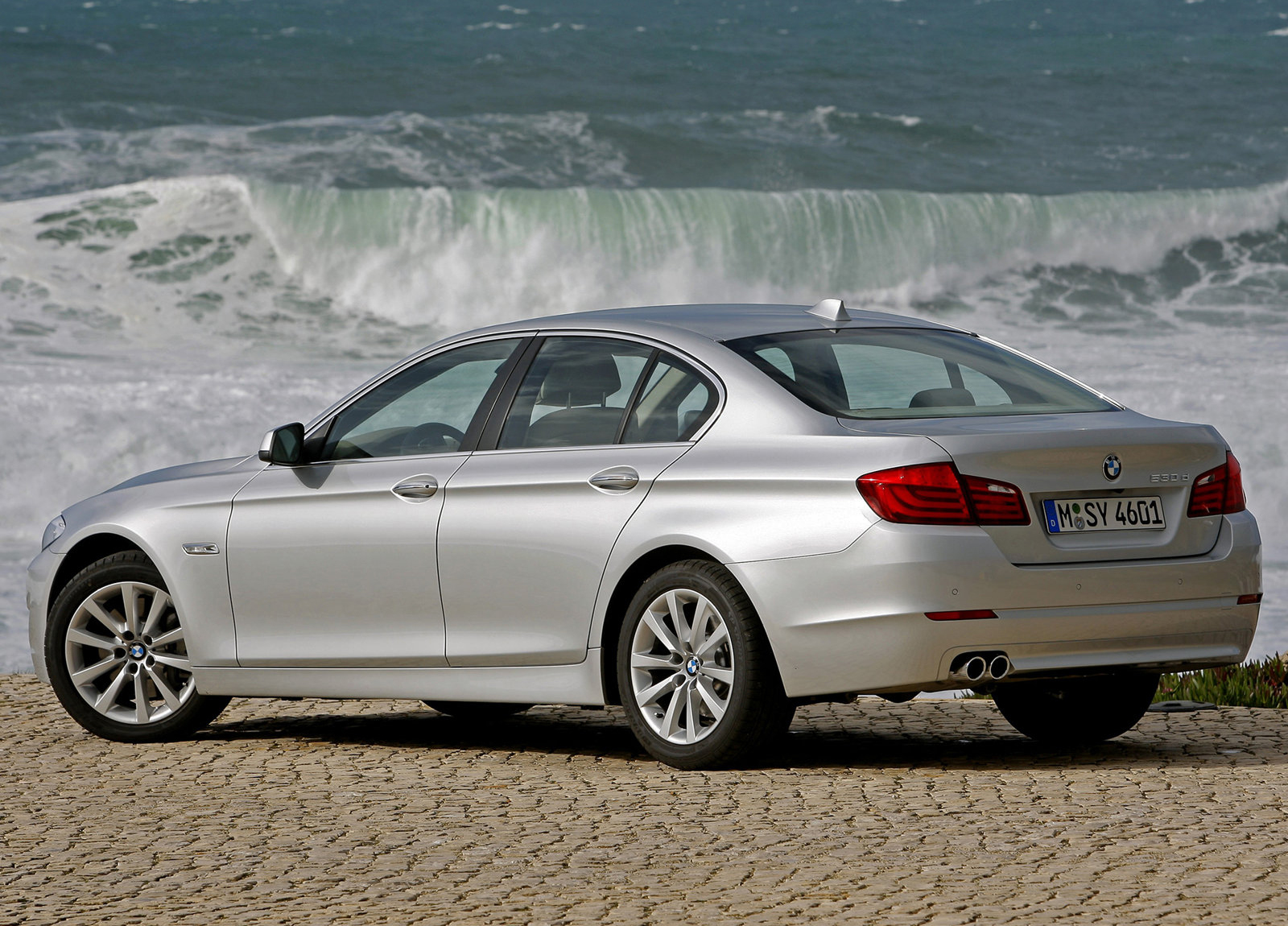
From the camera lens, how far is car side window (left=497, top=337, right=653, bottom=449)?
21.7ft

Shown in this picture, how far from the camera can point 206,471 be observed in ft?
24.8

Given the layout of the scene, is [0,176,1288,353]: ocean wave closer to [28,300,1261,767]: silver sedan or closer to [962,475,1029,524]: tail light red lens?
[28,300,1261,767]: silver sedan

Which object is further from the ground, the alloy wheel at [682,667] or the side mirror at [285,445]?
the side mirror at [285,445]

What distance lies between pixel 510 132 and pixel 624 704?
28.1 m

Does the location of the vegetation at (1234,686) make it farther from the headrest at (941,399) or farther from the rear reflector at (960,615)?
the rear reflector at (960,615)

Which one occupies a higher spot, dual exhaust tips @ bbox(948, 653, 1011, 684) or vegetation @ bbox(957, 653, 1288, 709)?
dual exhaust tips @ bbox(948, 653, 1011, 684)

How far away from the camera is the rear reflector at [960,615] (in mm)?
5699

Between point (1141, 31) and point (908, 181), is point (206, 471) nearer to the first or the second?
point (908, 181)

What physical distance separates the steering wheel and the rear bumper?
1.42m

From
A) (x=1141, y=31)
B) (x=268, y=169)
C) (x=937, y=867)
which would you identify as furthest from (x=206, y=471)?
(x=1141, y=31)

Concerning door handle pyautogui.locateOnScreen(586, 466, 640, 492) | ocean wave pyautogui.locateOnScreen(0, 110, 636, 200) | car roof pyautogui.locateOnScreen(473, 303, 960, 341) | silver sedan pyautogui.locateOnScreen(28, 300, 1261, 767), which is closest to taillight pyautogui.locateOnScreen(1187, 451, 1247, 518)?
silver sedan pyautogui.locateOnScreen(28, 300, 1261, 767)

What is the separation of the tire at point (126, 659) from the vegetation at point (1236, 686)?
Answer: 4183 mm

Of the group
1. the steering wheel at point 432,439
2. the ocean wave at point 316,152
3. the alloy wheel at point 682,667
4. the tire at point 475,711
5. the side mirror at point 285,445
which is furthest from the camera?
the ocean wave at point 316,152

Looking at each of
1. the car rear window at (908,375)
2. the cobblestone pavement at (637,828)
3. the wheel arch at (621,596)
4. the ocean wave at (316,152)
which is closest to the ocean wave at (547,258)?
the ocean wave at (316,152)
